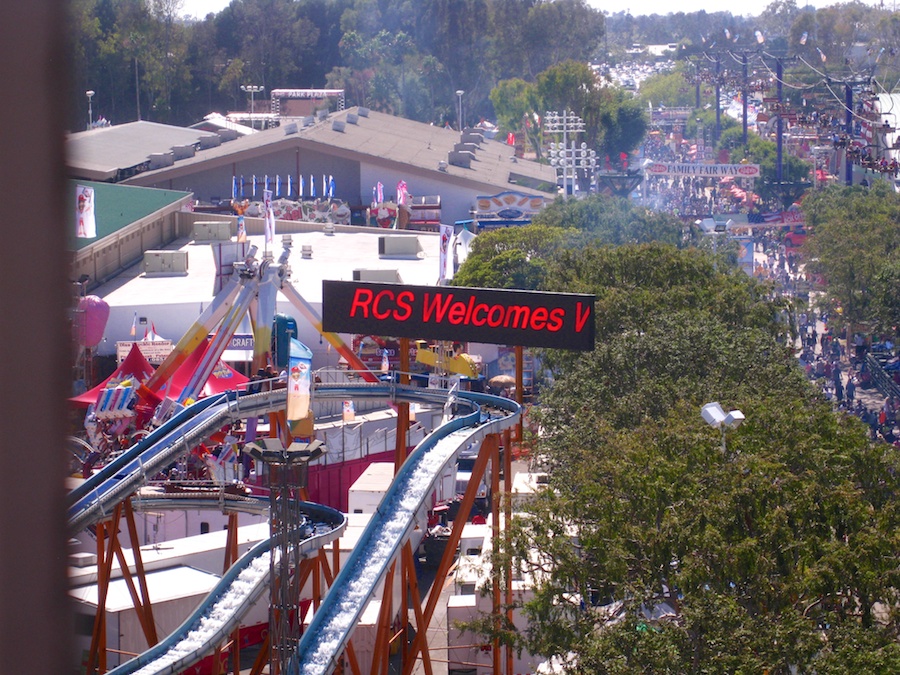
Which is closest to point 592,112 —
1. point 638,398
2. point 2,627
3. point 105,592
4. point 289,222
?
point 289,222

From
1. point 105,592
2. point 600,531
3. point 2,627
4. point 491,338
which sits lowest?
point 105,592

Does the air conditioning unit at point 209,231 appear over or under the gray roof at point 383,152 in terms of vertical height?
under

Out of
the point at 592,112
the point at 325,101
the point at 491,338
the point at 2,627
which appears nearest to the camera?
the point at 2,627

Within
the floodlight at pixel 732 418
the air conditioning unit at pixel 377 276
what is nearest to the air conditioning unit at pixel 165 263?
the air conditioning unit at pixel 377 276

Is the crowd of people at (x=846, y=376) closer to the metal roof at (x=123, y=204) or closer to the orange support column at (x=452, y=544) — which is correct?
the orange support column at (x=452, y=544)

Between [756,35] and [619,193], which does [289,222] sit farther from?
[756,35]

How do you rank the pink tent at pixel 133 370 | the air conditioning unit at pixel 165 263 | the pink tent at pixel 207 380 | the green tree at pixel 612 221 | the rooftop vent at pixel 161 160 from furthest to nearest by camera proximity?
the rooftop vent at pixel 161 160
the green tree at pixel 612 221
the air conditioning unit at pixel 165 263
the pink tent at pixel 133 370
the pink tent at pixel 207 380
